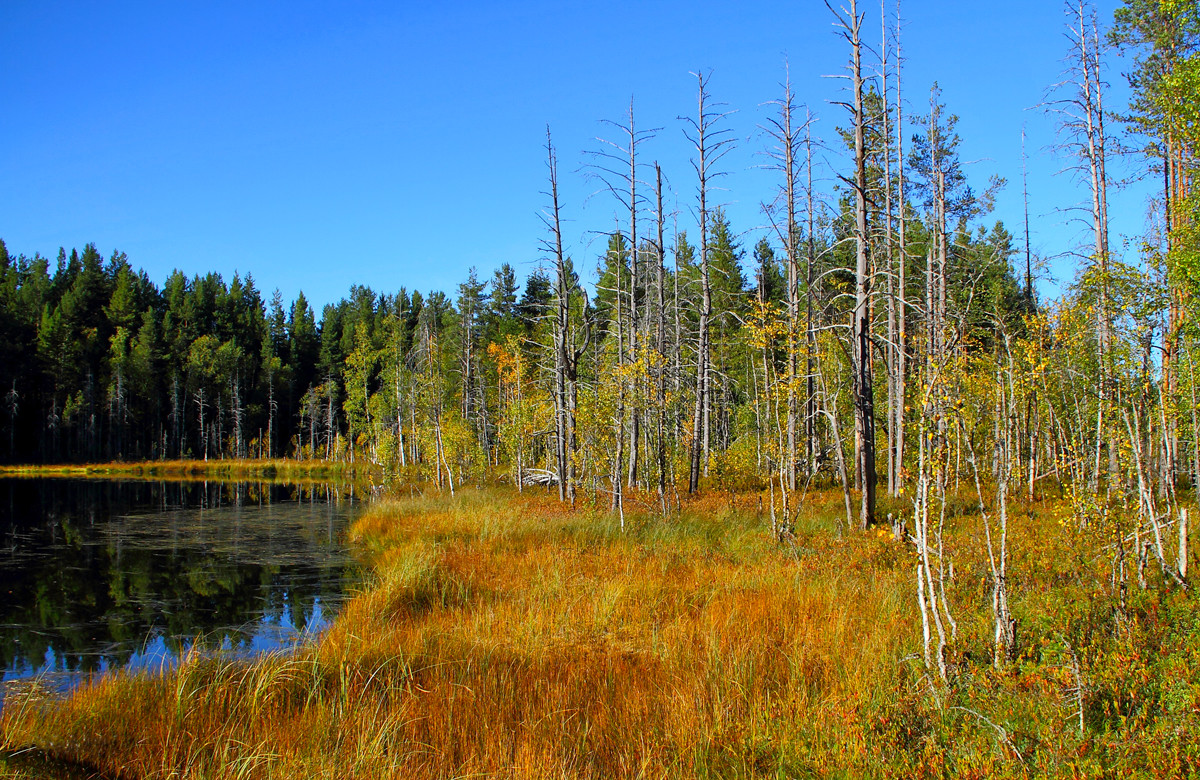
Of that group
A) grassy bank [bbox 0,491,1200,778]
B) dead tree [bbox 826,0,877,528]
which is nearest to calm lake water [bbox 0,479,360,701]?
grassy bank [bbox 0,491,1200,778]

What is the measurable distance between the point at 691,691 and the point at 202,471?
60.3 meters

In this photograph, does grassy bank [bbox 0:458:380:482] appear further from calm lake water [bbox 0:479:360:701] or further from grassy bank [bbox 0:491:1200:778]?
grassy bank [bbox 0:491:1200:778]

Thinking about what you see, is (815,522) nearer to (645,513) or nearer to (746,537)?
(746,537)

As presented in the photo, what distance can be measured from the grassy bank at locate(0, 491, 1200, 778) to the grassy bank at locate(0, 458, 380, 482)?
44.8m

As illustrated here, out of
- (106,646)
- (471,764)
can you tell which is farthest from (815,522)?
(106,646)

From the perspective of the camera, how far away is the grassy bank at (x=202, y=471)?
169 ft

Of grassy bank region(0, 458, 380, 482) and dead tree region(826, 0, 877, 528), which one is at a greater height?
dead tree region(826, 0, 877, 528)

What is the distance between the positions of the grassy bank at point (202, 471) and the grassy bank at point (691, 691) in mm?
44848

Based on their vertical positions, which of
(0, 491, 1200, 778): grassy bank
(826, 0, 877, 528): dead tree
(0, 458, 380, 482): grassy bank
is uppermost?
(826, 0, 877, 528): dead tree

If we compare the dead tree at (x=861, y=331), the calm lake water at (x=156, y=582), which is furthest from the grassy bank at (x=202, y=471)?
the dead tree at (x=861, y=331)

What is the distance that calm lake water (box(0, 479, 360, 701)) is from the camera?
9047 mm

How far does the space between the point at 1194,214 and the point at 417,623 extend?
14332 millimetres

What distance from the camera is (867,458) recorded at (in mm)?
12477

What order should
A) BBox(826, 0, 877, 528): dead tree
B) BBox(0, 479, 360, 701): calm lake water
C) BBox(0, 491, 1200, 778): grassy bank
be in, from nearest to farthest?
BBox(0, 491, 1200, 778): grassy bank, BBox(0, 479, 360, 701): calm lake water, BBox(826, 0, 877, 528): dead tree
